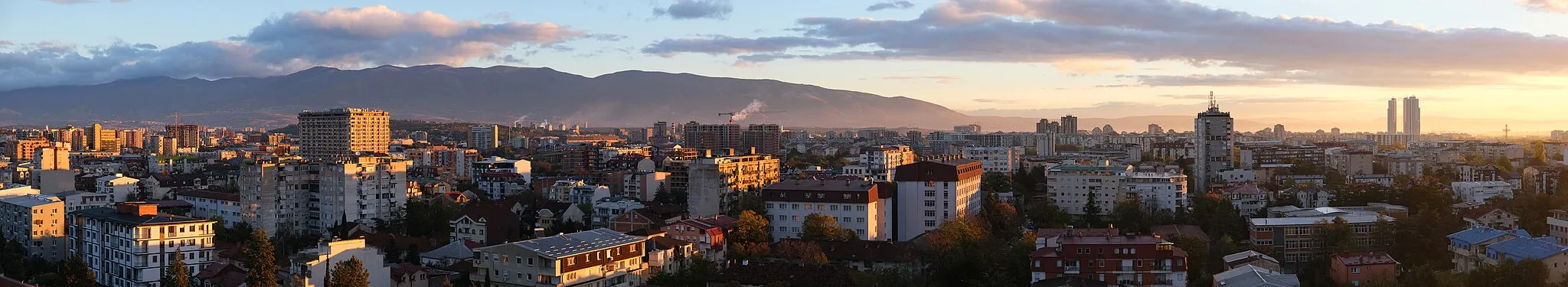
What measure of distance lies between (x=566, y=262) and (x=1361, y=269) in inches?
433

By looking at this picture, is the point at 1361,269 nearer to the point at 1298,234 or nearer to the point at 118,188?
the point at 1298,234

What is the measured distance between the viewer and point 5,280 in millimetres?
17219

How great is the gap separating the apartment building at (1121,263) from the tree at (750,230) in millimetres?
5588

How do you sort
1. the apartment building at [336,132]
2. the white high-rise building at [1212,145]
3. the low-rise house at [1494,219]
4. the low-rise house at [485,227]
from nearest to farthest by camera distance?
the low-rise house at [485,227] < the low-rise house at [1494,219] < the white high-rise building at [1212,145] < the apartment building at [336,132]

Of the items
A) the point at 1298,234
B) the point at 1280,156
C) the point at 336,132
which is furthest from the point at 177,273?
the point at 1280,156

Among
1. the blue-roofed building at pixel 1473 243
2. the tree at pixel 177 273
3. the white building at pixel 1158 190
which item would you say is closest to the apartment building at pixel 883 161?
the white building at pixel 1158 190

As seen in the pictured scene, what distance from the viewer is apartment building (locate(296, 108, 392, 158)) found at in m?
52.3

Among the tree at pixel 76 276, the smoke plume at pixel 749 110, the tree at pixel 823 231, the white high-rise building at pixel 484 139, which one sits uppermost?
the smoke plume at pixel 749 110

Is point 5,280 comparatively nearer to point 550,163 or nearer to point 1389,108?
point 550,163

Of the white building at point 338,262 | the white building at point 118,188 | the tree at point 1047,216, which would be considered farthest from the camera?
the white building at point 118,188

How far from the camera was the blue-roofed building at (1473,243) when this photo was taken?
18.9 metres

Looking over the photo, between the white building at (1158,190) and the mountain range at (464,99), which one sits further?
the mountain range at (464,99)

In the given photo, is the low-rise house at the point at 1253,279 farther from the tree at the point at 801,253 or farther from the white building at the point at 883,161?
the white building at the point at 883,161

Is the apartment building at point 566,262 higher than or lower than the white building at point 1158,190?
lower
